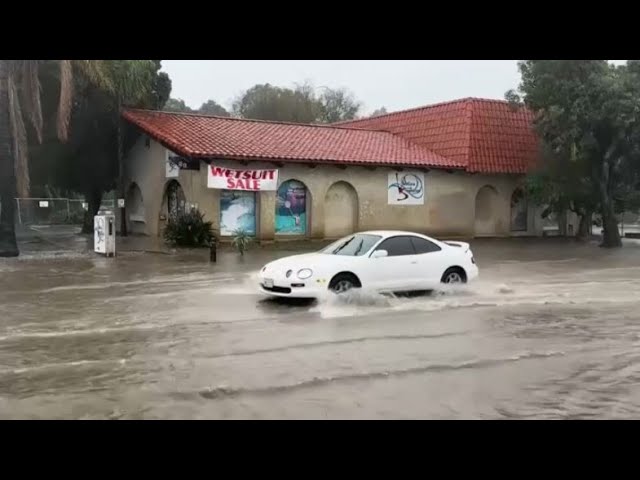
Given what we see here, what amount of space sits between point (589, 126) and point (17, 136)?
20.4 meters

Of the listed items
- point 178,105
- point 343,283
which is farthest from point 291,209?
point 178,105

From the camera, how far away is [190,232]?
2291 centimetres

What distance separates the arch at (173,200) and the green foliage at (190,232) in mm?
2286

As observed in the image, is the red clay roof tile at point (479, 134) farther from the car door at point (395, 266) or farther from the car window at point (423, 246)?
the car door at point (395, 266)

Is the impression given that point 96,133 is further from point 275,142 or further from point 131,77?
point 275,142

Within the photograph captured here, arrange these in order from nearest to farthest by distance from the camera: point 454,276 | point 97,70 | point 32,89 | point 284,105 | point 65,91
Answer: point 454,276 < point 65,91 < point 32,89 < point 97,70 < point 284,105

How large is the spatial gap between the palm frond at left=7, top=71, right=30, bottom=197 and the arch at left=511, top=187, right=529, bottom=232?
69.2 ft

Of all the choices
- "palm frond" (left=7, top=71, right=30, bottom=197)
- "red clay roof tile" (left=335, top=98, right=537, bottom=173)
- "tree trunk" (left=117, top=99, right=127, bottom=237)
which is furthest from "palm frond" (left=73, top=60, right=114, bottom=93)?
"red clay roof tile" (left=335, top=98, right=537, bottom=173)

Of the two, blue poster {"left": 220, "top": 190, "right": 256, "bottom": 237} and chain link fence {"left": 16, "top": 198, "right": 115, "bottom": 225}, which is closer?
blue poster {"left": 220, "top": 190, "right": 256, "bottom": 237}

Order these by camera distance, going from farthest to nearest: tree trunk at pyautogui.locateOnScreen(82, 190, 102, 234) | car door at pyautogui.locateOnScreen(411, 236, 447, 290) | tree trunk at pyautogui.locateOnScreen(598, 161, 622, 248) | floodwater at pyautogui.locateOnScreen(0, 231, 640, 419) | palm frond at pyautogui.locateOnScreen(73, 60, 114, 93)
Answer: tree trunk at pyautogui.locateOnScreen(82, 190, 102, 234), tree trunk at pyautogui.locateOnScreen(598, 161, 622, 248), palm frond at pyautogui.locateOnScreen(73, 60, 114, 93), car door at pyautogui.locateOnScreen(411, 236, 447, 290), floodwater at pyautogui.locateOnScreen(0, 231, 640, 419)

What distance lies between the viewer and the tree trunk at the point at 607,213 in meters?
26.8

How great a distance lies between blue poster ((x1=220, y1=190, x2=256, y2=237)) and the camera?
Result: 2436cm

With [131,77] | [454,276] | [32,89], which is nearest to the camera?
[454,276]

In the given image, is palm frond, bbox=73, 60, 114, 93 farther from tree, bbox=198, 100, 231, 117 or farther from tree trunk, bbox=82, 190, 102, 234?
tree, bbox=198, 100, 231, 117
